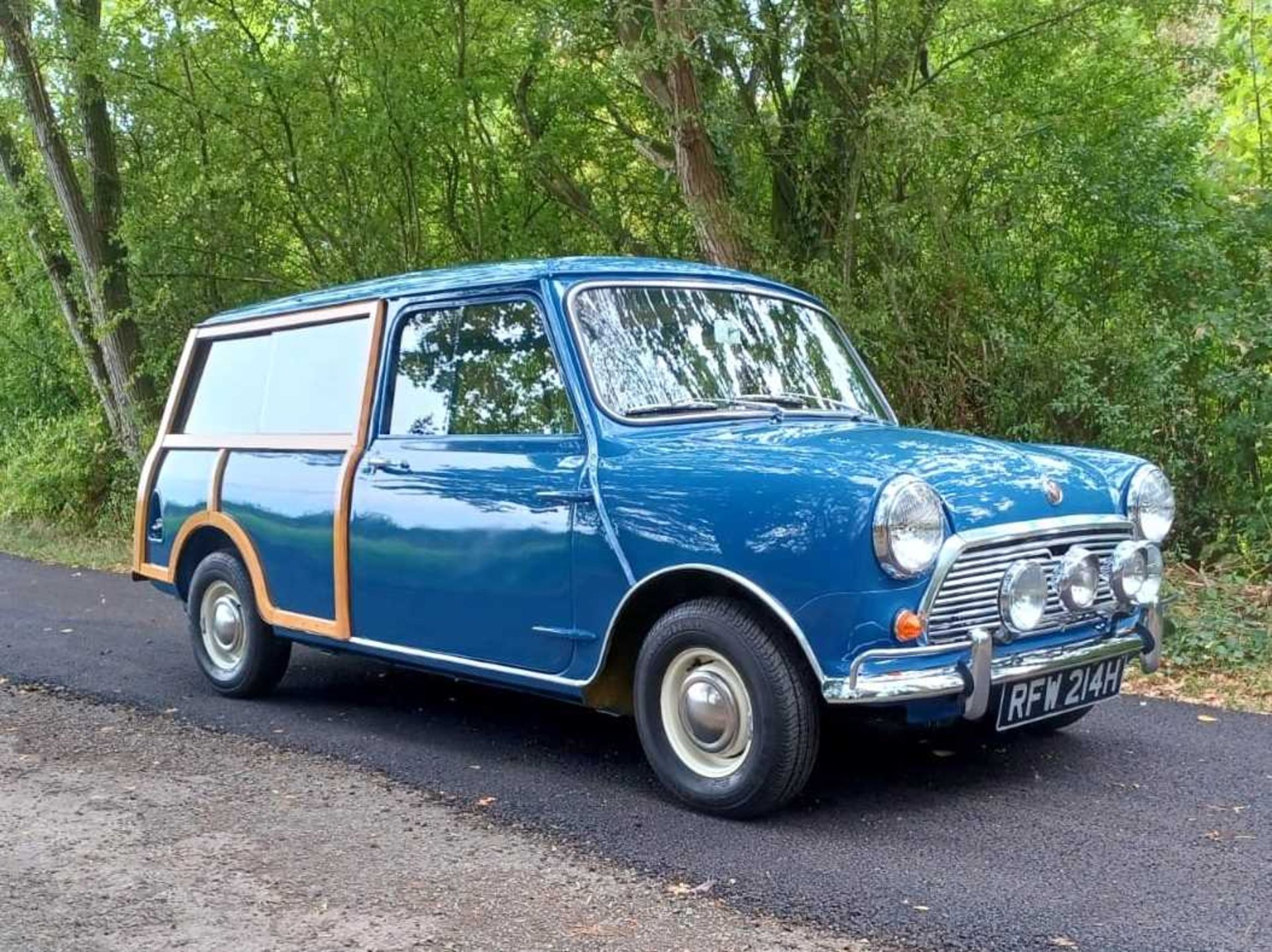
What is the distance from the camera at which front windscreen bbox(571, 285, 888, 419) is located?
15.6 ft

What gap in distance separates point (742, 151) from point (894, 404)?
8.35ft

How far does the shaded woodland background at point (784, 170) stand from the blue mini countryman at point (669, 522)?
3.96m

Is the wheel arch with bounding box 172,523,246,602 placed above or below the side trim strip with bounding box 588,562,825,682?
below

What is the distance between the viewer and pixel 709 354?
499 cm

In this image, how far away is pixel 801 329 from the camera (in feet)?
17.7

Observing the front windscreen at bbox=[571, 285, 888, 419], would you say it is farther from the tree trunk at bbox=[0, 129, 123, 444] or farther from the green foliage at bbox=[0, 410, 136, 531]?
the green foliage at bbox=[0, 410, 136, 531]

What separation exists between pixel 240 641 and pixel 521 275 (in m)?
Result: 2.63

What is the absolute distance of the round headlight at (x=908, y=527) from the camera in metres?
3.79

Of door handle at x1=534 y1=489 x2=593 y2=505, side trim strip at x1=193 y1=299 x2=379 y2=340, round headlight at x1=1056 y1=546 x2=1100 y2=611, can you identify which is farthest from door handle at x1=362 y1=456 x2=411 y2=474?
round headlight at x1=1056 y1=546 x2=1100 y2=611

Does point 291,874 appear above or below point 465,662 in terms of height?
below

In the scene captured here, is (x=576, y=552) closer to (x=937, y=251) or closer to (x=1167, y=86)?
(x=937, y=251)

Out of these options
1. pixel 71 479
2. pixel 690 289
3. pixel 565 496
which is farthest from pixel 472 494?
pixel 71 479

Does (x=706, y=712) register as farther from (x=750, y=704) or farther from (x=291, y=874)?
(x=291, y=874)

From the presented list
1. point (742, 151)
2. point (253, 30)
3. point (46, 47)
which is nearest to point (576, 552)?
point (742, 151)
